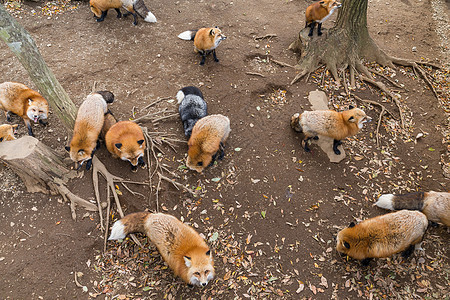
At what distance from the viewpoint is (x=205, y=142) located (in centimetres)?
570

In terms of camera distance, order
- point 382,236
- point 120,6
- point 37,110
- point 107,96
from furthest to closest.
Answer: point 120,6 → point 107,96 → point 37,110 → point 382,236

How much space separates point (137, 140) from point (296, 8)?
935cm

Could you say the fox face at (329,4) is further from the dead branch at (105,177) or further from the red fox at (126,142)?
the dead branch at (105,177)

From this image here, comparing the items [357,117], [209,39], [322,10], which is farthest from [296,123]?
[322,10]

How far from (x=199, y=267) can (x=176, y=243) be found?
0.61 m

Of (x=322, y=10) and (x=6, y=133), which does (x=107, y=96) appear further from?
(x=322, y=10)

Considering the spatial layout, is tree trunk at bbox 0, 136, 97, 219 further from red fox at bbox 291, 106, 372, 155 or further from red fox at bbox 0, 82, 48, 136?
red fox at bbox 291, 106, 372, 155

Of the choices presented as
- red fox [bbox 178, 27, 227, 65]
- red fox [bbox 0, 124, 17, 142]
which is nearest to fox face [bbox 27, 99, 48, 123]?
red fox [bbox 0, 124, 17, 142]

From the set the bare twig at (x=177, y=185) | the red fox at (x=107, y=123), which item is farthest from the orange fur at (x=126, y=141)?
the bare twig at (x=177, y=185)

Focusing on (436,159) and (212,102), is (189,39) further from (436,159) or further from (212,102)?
(436,159)

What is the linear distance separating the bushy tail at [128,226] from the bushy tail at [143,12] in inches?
296

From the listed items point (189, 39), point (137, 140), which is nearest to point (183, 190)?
point (137, 140)

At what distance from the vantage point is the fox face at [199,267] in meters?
4.15

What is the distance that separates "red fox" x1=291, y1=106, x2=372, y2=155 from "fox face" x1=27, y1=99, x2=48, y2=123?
20.6 feet
